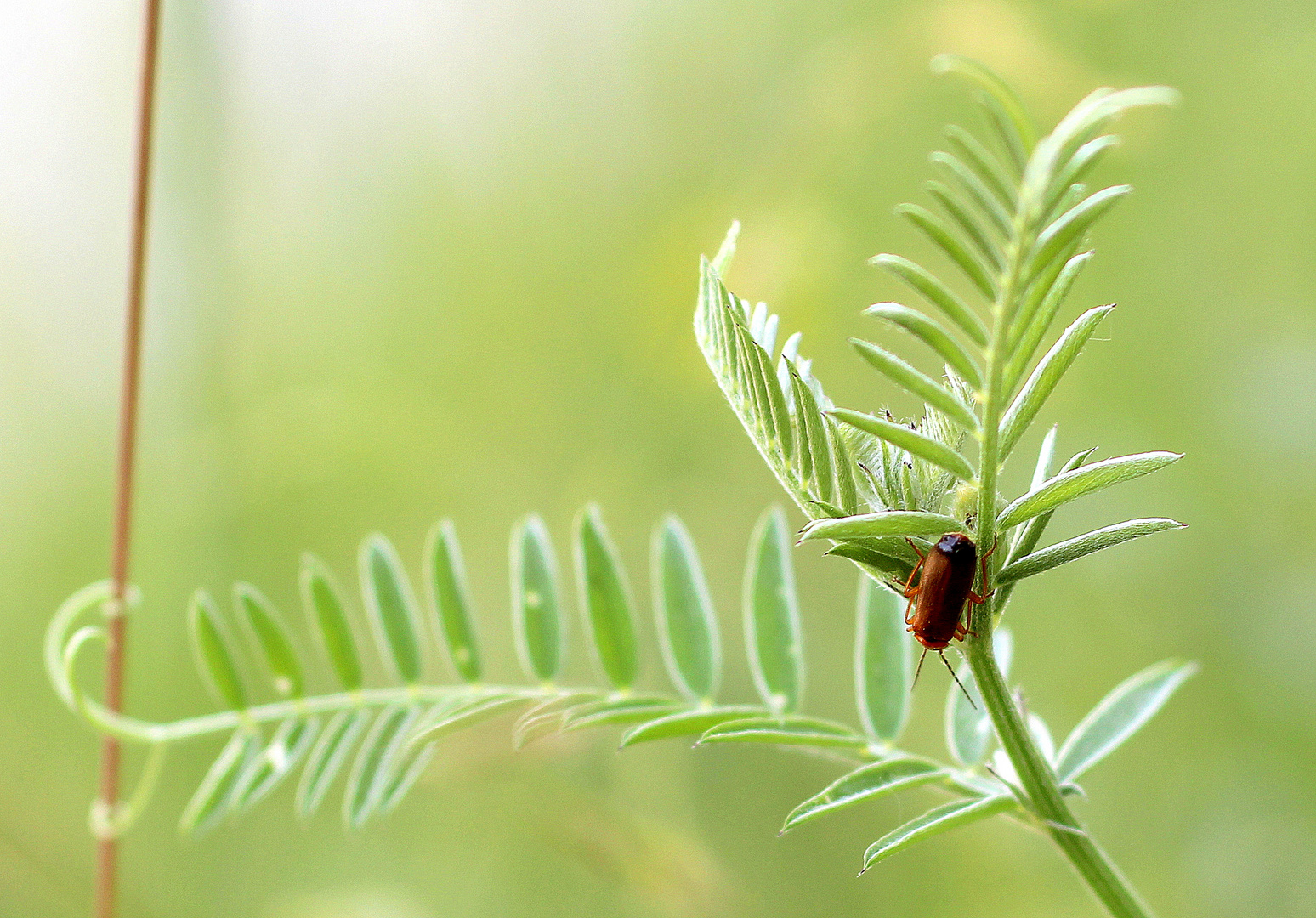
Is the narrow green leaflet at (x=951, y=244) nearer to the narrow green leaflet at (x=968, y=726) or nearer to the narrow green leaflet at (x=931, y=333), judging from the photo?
the narrow green leaflet at (x=931, y=333)

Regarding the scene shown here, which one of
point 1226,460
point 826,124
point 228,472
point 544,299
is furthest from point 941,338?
point 228,472

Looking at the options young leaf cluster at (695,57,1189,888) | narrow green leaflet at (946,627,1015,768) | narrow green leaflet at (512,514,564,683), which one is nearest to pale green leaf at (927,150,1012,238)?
young leaf cluster at (695,57,1189,888)

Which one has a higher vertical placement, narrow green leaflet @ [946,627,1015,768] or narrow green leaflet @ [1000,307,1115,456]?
narrow green leaflet @ [1000,307,1115,456]

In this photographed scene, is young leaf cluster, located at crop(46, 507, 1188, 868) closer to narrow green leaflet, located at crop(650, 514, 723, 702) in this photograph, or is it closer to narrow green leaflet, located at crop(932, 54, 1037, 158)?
narrow green leaflet, located at crop(650, 514, 723, 702)

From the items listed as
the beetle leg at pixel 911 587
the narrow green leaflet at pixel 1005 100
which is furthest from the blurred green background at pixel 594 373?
the narrow green leaflet at pixel 1005 100

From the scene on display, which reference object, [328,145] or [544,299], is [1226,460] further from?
[328,145]

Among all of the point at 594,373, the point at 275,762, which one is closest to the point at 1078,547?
the point at 275,762

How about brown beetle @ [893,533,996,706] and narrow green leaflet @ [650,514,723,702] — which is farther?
narrow green leaflet @ [650,514,723,702]
